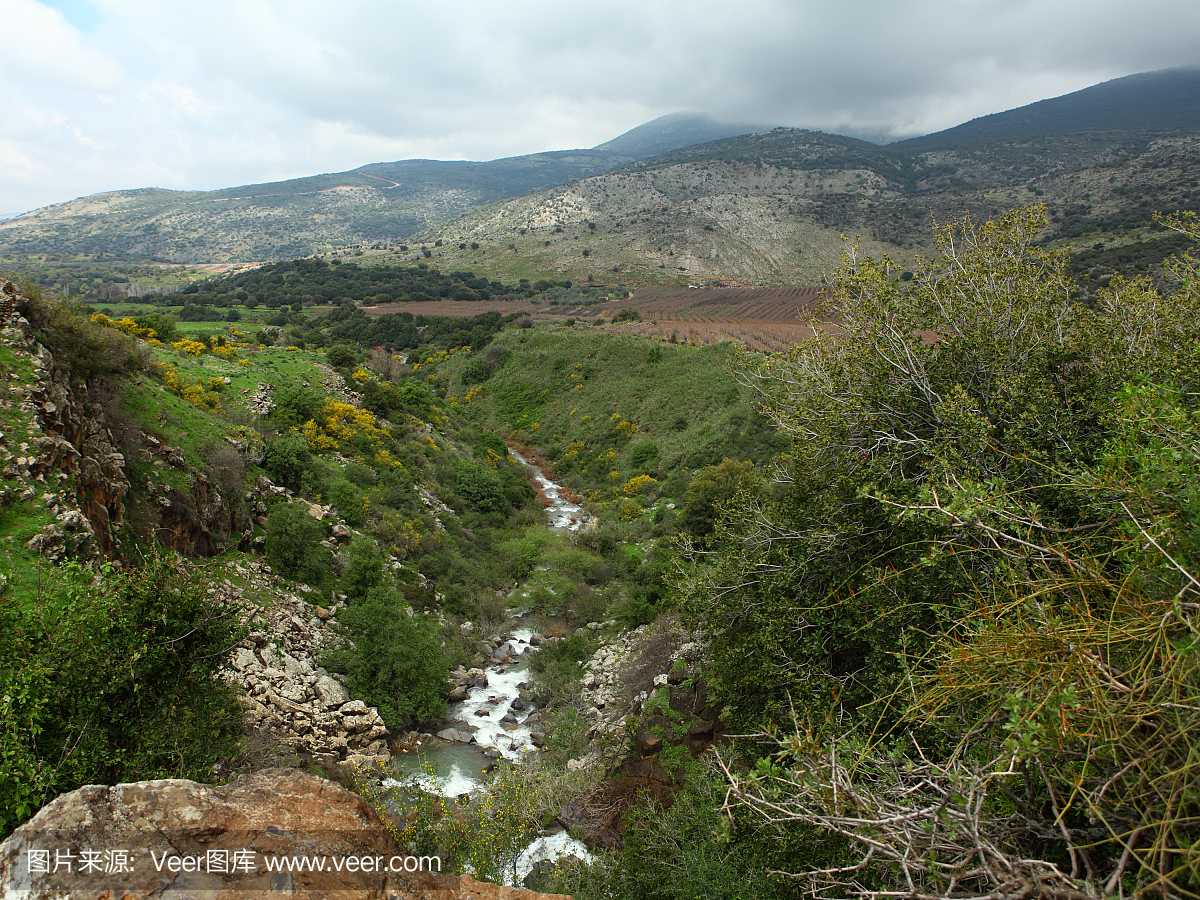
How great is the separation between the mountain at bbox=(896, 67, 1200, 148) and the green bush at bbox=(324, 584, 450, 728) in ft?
548

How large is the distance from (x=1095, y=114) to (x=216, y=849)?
232 meters

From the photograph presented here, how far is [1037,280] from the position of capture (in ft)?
27.1

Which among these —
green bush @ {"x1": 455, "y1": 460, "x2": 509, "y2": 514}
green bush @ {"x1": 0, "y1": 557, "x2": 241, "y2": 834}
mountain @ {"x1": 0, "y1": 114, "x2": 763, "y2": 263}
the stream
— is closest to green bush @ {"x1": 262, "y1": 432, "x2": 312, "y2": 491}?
green bush @ {"x1": 455, "y1": 460, "x2": 509, "y2": 514}

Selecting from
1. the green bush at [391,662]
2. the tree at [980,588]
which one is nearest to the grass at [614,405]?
the green bush at [391,662]

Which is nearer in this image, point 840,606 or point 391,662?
point 840,606

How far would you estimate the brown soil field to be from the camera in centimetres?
4138

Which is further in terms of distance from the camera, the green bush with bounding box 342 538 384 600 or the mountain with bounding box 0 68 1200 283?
the mountain with bounding box 0 68 1200 283

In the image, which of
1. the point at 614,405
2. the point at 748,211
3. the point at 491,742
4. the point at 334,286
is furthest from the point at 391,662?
the point at 748,211

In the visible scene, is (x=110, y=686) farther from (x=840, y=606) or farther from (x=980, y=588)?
(x=980, y=588)

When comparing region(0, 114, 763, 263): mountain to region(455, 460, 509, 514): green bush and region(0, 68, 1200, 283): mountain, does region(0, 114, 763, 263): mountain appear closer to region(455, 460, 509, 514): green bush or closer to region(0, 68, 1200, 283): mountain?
region(0, 68, 1200, 283): mountain

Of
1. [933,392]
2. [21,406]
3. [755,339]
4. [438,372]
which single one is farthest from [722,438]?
[438,372]

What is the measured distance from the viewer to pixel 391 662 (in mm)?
12867

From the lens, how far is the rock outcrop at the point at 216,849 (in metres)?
3.60

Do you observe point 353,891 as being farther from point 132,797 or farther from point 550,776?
point 550,776
